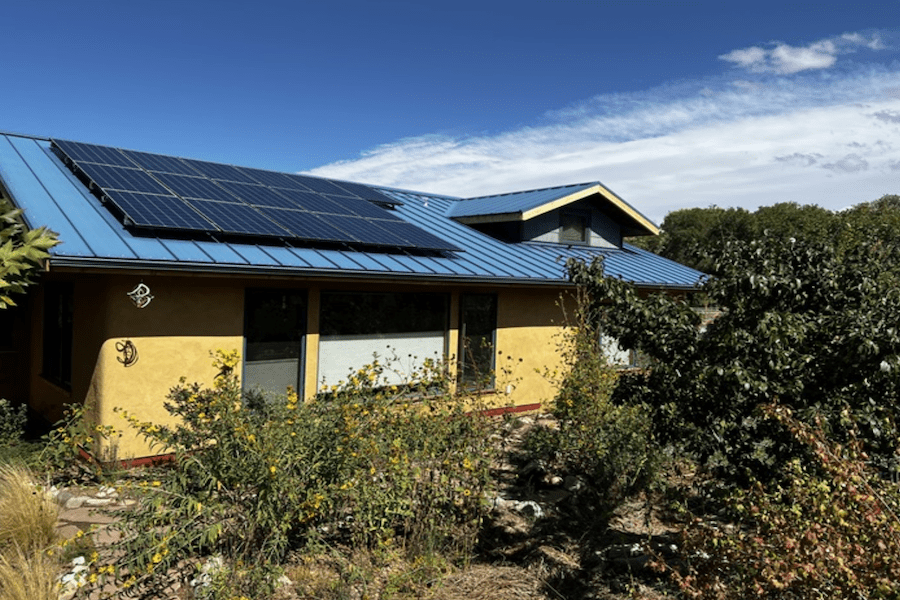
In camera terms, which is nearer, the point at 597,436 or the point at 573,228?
the point at 597,436

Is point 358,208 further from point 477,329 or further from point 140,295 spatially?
point 140,295

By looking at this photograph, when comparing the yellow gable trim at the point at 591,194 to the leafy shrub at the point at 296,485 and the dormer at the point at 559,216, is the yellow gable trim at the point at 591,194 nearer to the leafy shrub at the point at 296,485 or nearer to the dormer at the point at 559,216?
the dormer at the point at 559,216

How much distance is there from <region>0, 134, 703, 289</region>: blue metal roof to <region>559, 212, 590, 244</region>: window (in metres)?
1.46

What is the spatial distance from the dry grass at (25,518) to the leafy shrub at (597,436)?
5.65 m

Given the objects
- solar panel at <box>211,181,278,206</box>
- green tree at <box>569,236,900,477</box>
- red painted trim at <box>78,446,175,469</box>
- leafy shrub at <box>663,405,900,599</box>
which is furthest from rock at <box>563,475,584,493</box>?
solar panel at <box>211,181,278,206</box>

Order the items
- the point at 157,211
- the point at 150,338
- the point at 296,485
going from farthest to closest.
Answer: the point at 157,211
the point at 150,338
the point at 296,485

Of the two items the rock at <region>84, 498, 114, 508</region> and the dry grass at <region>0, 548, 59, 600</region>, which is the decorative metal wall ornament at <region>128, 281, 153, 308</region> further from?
the dry grass at <region>0, 548, 59, 600</region>

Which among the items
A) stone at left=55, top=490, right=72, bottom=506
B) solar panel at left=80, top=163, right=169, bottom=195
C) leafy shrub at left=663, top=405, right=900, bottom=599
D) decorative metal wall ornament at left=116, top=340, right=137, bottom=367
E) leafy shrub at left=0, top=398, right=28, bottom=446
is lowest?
stone at left=55, top=490, right=72, bottom=506

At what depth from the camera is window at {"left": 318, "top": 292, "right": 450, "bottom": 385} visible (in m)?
10.1

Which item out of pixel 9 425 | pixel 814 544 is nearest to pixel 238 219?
pixel 9 425

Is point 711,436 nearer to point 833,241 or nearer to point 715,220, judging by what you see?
point 833,241

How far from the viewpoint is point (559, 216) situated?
1620cm

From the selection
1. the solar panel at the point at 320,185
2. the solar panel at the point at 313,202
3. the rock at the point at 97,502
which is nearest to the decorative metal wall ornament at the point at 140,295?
the rock at the point at 97,502

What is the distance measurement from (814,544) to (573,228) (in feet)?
44.5
